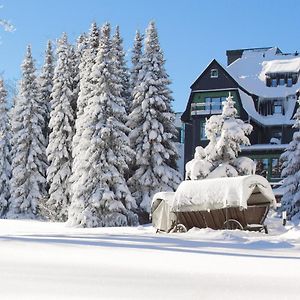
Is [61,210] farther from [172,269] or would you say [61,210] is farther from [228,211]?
[172,269]

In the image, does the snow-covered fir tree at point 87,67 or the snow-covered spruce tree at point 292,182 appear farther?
the snow-covered fir tree at point 87,67

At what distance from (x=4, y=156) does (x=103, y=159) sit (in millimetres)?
16450

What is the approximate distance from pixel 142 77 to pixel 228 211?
19.9 meters

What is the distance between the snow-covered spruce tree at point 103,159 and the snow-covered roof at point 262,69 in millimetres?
16804

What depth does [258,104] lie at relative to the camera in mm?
50031

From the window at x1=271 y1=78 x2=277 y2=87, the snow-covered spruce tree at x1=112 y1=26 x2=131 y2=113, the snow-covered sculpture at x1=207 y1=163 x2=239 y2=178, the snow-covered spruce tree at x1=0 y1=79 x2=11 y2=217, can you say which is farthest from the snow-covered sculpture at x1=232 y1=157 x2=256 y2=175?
the snow-covered spruce tree at x1=0 y1=79 x2=11 y2=217

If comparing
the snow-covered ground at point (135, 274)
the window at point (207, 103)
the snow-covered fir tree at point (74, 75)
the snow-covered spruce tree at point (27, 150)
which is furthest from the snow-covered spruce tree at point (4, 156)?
the snow-covered ground at point (135, 274)

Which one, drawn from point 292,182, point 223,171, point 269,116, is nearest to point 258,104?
point 269,116

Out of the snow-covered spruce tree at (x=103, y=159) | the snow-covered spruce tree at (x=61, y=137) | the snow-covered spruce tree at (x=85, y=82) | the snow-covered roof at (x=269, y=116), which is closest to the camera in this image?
the snow-covered spruce tree at (x=103, y=159)

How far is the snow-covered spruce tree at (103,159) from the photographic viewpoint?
110ft

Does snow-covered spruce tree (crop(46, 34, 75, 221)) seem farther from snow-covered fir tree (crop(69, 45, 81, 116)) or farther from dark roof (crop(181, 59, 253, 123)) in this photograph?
dark roof (crop(181, 59, 253, 123))

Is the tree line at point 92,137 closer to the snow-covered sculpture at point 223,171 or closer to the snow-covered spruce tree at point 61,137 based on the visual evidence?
the snow-covered spruce tree at point 61,137

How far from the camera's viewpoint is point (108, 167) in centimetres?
3450

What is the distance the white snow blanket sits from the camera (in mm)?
20938
